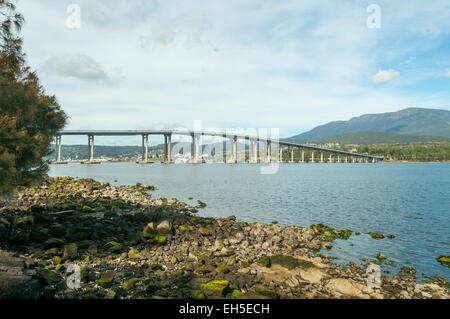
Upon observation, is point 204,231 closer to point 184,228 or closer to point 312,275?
point 184,228

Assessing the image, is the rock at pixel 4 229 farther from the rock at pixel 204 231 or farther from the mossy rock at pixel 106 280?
the rock at pixel 204 231

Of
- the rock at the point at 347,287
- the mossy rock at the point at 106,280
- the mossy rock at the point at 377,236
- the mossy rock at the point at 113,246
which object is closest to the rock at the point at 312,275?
the rock at the point at 347,287

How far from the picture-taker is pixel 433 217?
21.1 meters

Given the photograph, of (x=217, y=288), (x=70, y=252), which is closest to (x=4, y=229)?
(x=70, y=252)

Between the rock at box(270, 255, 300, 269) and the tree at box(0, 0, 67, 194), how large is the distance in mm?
8954

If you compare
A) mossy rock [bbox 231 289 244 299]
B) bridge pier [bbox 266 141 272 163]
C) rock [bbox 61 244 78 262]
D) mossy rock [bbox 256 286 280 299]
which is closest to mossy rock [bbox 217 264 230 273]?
mossy rock [bbox 231 289 244 299]

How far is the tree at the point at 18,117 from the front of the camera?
345 inches

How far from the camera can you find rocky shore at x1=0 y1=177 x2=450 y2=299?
25.1 feet

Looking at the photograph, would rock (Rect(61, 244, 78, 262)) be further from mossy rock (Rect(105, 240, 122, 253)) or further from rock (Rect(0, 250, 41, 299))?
A: rock (Rect(0, 250, 41, 299))

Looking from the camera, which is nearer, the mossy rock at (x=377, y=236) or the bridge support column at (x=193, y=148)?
the mossy rock at (x=377, y=236)

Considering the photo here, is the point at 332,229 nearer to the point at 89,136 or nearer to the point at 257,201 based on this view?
the point at 257,201

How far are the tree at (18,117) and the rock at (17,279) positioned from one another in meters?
2.83
